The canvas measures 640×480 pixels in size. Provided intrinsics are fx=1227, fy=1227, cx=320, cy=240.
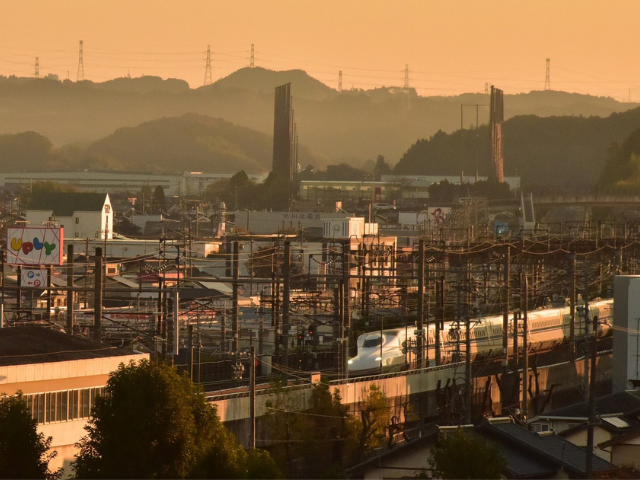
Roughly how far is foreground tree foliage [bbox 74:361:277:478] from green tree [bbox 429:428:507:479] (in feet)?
7.95

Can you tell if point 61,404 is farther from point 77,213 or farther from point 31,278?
point 77,213

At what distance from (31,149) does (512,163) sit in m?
85.5

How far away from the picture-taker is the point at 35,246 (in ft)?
74.9

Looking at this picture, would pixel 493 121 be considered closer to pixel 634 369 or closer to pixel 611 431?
pixel 634 369

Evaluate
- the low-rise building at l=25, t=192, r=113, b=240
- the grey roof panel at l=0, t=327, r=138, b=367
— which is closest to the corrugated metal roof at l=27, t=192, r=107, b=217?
the low-rise building at l=25, t=192, r=113, b=240

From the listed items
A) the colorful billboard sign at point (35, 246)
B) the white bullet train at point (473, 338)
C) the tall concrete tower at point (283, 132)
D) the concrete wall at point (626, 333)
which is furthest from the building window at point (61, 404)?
the tall concrete tower at point (283, 132)

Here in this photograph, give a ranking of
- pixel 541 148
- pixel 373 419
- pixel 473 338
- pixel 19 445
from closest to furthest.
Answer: pixel 19 445
pixel 373 419
pixel 473 338
pixel 541 148

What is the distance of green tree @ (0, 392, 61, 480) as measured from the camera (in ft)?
30.2

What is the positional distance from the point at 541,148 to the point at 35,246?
359 ft

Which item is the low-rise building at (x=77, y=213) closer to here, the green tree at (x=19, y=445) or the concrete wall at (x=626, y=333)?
the concrete wall at (x=626, y=333)

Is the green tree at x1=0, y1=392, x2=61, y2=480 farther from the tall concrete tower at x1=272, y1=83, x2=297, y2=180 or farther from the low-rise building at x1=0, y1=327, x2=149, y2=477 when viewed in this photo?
the tall concrete tower at x1=272, y1=83, x2=297, y2=180

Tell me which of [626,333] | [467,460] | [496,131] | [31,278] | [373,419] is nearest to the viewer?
[467,460]

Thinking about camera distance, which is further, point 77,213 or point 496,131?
point 496,131

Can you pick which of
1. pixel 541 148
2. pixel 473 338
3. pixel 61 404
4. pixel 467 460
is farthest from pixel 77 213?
pixel 541 148
